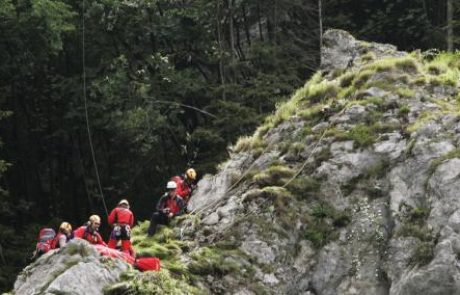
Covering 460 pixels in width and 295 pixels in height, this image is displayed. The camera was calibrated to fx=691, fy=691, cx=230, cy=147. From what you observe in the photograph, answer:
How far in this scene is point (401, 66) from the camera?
629 inches

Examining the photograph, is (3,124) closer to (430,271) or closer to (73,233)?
(73,233)

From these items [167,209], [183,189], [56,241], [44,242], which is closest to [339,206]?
[167,209]

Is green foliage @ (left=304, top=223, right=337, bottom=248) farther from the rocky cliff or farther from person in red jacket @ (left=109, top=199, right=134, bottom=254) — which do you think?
person in red jacket @ (left=109, top=199, right=134, bottom=254)

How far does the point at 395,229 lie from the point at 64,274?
5.70 metres

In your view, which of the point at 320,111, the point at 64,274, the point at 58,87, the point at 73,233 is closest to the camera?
the point at 64,274

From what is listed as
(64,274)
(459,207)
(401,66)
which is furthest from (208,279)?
(401,66)

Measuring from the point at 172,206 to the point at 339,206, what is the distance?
3.58m

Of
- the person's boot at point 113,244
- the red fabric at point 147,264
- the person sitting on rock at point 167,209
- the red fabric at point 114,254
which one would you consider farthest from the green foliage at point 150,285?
the person sitting on rock at point 167,209

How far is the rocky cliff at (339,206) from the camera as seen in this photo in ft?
37.9

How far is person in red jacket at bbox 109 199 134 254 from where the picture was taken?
12644mm

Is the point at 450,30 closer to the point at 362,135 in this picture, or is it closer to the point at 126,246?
the point at 362,135

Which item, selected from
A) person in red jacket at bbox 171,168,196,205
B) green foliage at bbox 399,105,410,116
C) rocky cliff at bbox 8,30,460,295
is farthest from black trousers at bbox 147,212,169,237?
green foliage at bbox 399,105,410,116

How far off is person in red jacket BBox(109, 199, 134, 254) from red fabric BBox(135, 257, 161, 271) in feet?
2.43

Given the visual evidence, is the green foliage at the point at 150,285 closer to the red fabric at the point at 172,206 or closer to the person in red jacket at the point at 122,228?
the person in red jacket at the point at 122,228
